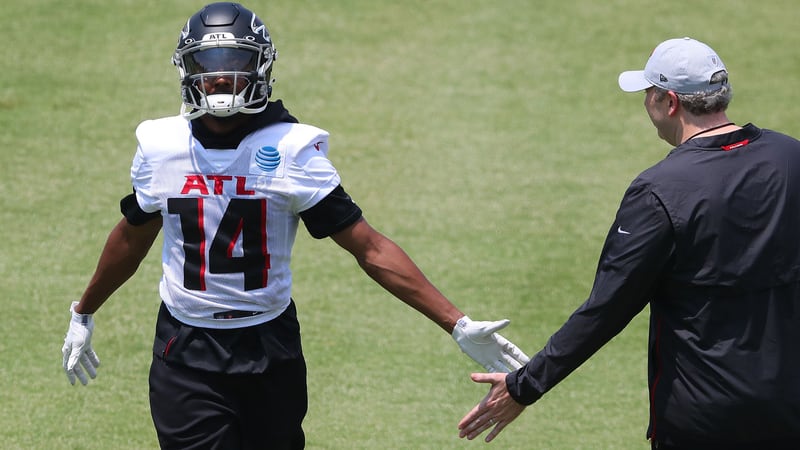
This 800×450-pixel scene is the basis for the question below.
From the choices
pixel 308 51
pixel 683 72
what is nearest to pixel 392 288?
pixel 683 72

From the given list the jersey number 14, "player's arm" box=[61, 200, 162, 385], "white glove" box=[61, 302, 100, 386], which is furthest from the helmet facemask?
"white glove" box=[61, 302, 100, 386]

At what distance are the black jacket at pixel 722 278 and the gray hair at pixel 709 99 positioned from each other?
0.47ft

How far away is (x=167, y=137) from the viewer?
13.1 ft

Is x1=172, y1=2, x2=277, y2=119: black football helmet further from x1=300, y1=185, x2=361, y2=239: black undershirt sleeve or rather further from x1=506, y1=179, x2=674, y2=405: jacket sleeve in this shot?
x1=506, y1=179, x2=674, y2=405: jacket sleeve

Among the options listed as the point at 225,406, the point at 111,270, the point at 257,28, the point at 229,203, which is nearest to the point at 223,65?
the point at 257,28

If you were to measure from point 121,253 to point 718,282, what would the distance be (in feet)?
7.04

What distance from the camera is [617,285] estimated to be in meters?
3.79

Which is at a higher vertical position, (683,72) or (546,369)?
(683,72)

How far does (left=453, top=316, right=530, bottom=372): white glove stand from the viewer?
422 centimetres

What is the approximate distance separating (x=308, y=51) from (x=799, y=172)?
7.54m

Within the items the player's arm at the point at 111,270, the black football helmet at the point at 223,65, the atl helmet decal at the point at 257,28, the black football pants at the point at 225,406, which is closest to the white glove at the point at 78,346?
the player's arm at the point at 111,270

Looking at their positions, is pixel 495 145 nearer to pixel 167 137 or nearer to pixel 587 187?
pixel 587 187

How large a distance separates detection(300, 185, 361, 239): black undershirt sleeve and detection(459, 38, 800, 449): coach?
0.90 metres

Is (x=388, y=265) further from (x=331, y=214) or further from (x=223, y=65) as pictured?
(x=223, y=65)
